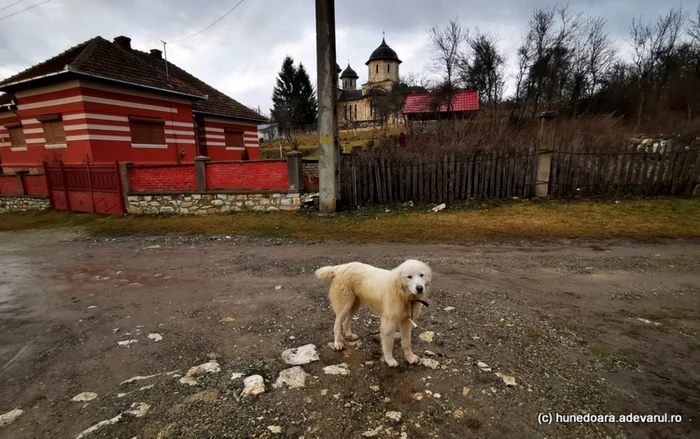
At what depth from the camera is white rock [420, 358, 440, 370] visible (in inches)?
121

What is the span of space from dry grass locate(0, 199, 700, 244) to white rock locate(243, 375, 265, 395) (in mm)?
5342

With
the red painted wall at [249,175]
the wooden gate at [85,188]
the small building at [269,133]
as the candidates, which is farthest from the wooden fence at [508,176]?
the small building at [269,133]

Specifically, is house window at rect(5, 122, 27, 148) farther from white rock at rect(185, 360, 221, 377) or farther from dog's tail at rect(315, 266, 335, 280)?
dog's tail at rect(315, 266, 335, 280)

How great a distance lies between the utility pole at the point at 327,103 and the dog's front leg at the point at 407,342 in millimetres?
8178

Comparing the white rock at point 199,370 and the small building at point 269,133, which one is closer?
the white rock at point 199,370

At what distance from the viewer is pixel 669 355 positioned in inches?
123

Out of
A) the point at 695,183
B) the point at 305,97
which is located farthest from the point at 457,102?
the point at 305,97

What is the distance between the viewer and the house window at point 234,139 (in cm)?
2325

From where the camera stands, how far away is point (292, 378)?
2971 millimetres

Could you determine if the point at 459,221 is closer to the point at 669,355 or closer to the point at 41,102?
the point at 669,355

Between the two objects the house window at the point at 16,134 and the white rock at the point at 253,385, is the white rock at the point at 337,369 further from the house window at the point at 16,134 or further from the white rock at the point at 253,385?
the house window at the point at 16,134

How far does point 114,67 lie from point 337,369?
61.9 feet

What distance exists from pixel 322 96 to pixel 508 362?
9.64 metres

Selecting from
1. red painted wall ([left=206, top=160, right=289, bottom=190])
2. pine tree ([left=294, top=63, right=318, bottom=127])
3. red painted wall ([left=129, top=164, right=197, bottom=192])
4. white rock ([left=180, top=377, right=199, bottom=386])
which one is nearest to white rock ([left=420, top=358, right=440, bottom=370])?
white rock ([left=180, top=377, right=199, bottom=386])
